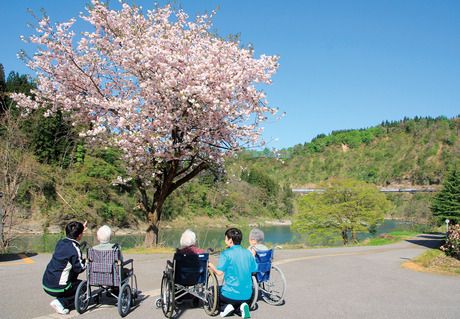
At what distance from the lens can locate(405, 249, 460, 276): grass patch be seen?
10688 millimetres

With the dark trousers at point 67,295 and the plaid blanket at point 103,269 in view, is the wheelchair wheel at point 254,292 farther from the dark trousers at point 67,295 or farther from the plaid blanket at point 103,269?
the dark trousers at point 67,295

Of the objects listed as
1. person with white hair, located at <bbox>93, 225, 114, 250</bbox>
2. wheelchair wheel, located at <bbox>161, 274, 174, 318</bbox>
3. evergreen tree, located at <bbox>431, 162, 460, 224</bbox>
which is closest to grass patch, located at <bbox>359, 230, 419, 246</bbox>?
evergreen tree, located at <bbox>431, 162, 460, 224</bbox>

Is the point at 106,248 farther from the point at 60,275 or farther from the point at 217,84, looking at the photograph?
the point at 217,84

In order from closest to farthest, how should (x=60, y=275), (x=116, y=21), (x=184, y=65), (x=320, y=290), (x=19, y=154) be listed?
(x=60, y=275) → (x=320, y=290) → (x=184, y=65) → (x=116, y=21) → (x=19, y=154)

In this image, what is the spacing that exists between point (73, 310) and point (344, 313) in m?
3.69

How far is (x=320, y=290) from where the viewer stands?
7.29 metres

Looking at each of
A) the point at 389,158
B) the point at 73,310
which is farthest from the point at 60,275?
the point at 389,158

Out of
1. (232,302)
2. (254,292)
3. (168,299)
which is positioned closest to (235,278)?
(232,302)

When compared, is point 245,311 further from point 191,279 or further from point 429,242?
point 429,242

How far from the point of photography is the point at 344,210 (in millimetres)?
30828

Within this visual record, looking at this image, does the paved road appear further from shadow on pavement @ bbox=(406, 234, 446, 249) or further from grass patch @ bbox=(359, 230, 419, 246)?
grass patch @ bbox=(359, 230, 419, 246)

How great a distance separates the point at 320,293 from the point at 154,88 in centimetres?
674

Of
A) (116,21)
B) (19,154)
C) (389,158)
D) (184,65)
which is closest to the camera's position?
(184,65)

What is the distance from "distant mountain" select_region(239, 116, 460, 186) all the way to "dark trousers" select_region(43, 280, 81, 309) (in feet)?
449
